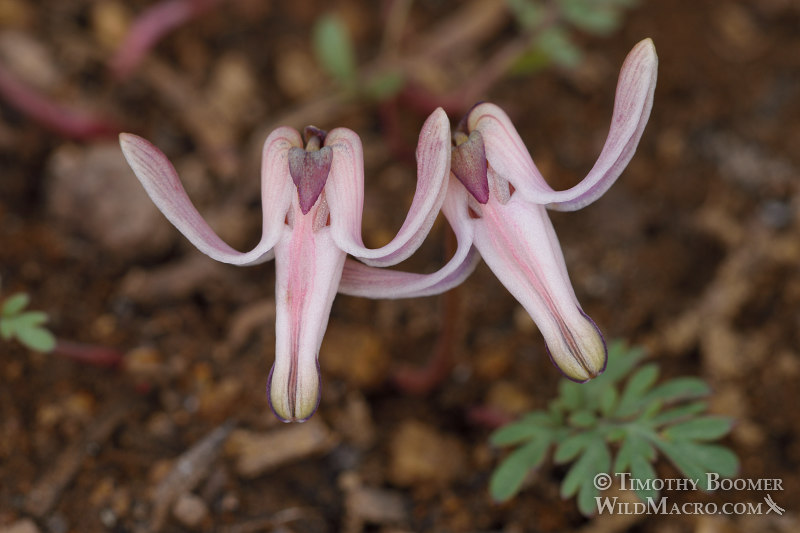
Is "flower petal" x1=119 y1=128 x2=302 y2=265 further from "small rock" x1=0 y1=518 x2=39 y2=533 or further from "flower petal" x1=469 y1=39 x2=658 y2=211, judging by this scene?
"small rock" x1=0 y1=518 x2=39 y2=533

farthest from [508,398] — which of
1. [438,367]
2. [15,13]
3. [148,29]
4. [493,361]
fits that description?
[15,13]

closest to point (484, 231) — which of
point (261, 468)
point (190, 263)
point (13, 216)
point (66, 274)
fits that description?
point (261, 468)

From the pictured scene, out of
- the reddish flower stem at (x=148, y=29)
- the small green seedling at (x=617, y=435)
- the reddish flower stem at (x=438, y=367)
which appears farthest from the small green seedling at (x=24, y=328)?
the reddish flower stem at (x=148, y=29)

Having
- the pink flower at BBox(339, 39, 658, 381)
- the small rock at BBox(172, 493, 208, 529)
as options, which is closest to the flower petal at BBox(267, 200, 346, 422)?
the pink flower at BBox(339, 39, 658, 381)

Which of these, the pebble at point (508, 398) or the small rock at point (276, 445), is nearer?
the small rock at point (276, 445)

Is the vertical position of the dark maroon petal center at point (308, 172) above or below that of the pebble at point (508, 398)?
above

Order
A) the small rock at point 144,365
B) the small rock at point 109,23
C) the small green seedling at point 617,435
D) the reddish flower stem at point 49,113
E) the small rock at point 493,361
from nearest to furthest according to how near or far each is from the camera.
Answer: the small green seedling at point 617,435
the small rock at point 144,365
the small rock at point 493,361
the reddish flower stem at point 49,113
the small rock at point 109,23

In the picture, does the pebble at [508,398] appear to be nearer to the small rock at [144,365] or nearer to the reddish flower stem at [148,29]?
the small rock at [144,365]
